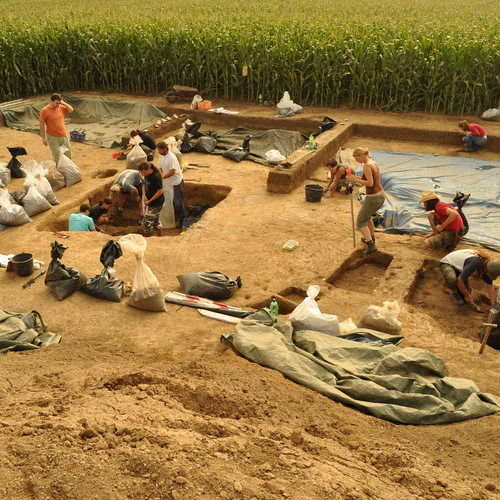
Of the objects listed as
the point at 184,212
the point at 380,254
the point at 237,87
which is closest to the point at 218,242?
the point at 184,212

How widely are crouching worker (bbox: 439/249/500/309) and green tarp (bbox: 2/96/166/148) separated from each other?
33.1 ft

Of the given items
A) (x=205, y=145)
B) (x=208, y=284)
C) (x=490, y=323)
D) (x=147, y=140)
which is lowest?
(x=208, y=284)

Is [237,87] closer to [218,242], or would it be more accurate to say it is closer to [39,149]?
[39,149]

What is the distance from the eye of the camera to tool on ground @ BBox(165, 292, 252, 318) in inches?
313

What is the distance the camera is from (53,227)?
36.9 feet

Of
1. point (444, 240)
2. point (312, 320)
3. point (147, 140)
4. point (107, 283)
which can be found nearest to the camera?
point (312, 320)

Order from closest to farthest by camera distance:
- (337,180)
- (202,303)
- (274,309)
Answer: (274,309) < (202,303) < (337,180)

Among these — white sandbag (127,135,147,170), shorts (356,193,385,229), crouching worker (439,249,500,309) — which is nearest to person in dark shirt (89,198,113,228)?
white sandbag (127,135,147,170)

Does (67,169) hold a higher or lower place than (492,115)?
lower

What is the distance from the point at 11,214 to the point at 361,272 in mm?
6258

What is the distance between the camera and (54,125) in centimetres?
1288

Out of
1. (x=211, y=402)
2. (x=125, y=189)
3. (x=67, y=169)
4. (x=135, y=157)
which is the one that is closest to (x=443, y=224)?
(x=211, y=402)

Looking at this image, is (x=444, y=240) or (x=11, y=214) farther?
(x=11, y=214)

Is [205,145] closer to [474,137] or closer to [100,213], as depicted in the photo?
[100,213]
